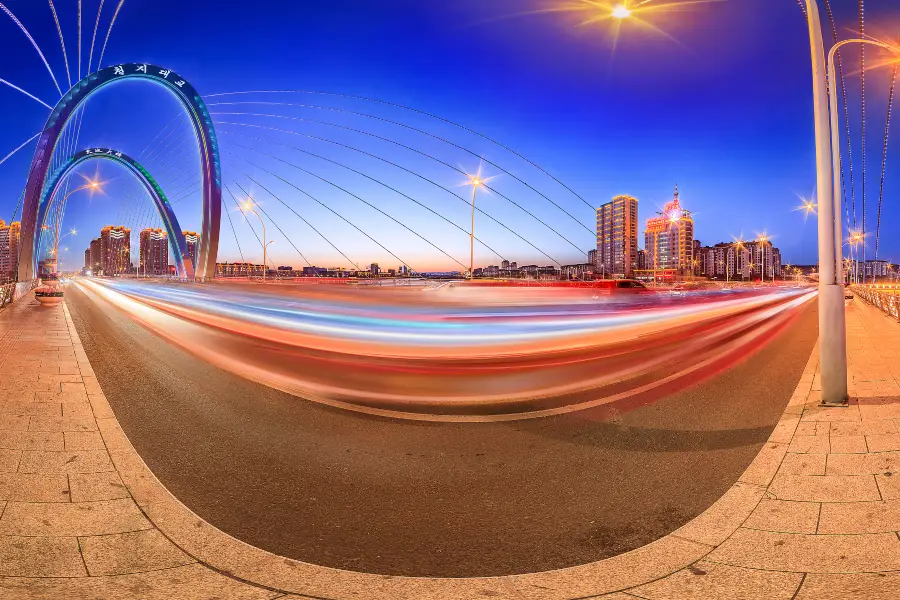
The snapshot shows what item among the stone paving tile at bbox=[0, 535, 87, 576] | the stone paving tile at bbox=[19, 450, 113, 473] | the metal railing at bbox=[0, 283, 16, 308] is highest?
the metal railing at bbox=[0, 283, 16, 308]

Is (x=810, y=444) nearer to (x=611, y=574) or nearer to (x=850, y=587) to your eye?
(x=850, y=587)

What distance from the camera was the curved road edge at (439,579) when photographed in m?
2.91

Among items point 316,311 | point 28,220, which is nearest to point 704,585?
point 316,311

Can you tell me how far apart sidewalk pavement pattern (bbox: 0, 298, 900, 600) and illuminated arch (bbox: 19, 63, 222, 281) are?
45109mm

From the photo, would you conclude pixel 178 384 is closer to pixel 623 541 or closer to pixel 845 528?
pixel 623 541

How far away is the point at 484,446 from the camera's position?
211 inches

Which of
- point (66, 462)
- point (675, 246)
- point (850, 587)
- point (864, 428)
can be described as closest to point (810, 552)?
point (850, 587)

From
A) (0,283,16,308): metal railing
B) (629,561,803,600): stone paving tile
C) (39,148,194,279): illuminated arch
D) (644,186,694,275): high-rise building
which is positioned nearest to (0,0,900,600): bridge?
(629,561,803,600): stone paving tile

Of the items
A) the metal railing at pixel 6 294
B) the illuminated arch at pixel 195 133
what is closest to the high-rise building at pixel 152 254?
the illuminated arch at pixel 195 133

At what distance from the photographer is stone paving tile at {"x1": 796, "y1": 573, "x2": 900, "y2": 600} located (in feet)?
9.32

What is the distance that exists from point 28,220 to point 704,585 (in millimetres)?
61191

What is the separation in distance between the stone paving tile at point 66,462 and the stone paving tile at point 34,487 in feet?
0.39

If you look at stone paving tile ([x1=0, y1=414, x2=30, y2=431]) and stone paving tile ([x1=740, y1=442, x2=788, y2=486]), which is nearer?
stone paving tile ([x1=740, y1=442, x2=788, y2=486])

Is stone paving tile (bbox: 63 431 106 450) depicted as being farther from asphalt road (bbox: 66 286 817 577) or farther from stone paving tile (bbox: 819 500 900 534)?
stone paving tile (bbox: 819 500 900 534)
